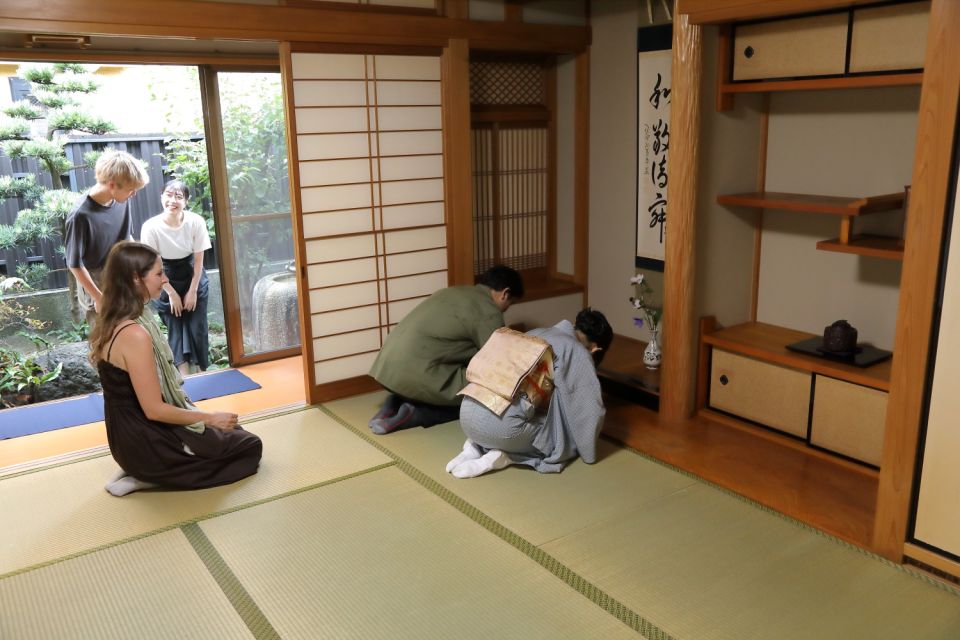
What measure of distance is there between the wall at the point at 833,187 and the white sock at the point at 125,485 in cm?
343

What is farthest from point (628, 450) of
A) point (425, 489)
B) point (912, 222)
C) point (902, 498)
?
point (912, 222)

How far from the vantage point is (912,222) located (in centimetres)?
269

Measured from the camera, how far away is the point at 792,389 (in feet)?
12.7

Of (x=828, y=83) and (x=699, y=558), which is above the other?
(x=828, y=83)

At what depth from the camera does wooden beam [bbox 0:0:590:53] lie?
3.57m

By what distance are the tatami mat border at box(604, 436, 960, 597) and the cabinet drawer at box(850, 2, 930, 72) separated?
6.49ft

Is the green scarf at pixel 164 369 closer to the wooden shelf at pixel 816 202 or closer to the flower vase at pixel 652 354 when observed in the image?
the flower vase at pixel 652 354

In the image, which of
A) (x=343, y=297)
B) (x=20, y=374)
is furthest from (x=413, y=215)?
(x=20, y=374)

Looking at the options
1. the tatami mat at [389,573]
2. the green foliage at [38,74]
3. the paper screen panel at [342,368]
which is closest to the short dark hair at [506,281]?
the paper screen panel at [342,368]

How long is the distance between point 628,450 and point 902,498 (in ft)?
4.43

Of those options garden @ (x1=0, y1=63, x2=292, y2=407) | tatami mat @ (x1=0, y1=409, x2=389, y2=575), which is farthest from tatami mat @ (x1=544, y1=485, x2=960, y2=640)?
garden @ (x1=0, y1=63, x2=292, y2=407)

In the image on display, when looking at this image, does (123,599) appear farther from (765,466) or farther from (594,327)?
(765,466)

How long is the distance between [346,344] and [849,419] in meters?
2.88

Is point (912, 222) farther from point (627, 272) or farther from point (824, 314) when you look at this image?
point (627, 272)
